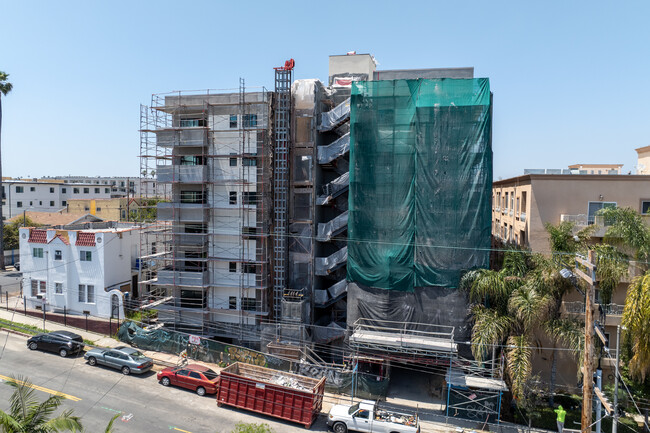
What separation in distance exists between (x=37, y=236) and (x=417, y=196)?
32.3 meters

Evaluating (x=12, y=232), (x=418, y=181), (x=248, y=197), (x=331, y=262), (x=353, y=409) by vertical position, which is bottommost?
(x=353, y=409)

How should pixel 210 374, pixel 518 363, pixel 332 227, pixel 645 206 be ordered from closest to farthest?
pixel 518 363
pixel 210 374
pixel 645 206
pixel 332 227

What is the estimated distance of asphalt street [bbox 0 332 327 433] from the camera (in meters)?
21.2

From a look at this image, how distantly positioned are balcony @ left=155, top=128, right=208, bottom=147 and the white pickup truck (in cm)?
2055

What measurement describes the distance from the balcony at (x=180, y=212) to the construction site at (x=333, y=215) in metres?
0.11

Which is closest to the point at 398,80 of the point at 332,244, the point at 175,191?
the point at 332,244

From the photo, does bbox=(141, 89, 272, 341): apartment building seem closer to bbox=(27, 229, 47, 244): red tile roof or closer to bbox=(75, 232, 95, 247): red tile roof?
bbox=(75, 232, 95, 247): red tile roof

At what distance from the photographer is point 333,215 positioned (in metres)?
33.5

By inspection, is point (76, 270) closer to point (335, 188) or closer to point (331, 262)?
point (331, 262)

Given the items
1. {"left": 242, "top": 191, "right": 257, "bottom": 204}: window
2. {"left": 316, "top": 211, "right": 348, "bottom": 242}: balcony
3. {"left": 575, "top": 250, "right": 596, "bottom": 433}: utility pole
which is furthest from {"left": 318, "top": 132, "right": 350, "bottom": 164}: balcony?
{"left": 575, "top": 250, "right": 596, "bottom": 433}: utility pole

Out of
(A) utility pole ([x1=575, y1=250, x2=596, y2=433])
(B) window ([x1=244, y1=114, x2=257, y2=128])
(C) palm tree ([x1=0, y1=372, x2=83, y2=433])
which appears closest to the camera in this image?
(C) palm tree ([x1=0, y1=372, x2=83, y2=433])

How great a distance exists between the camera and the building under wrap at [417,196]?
26312 mm

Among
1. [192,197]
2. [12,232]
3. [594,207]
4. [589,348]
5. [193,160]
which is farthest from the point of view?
[12,232]

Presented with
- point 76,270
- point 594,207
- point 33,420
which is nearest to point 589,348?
point 594,207
